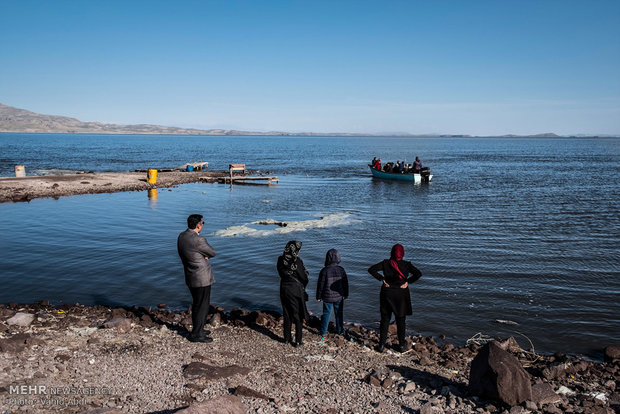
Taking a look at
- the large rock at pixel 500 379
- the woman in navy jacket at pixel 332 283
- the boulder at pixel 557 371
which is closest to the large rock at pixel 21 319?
the woman in navy jacket at pixel 332 283

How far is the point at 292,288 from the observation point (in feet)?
27.3

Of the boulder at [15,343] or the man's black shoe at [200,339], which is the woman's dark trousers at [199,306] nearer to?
the man's black shoe at [200,339]

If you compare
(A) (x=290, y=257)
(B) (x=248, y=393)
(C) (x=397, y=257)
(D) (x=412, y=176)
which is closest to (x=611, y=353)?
(C) (x=397, y=257)

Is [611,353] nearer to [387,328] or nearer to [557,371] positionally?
[557,371]

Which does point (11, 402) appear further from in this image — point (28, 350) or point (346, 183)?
point (346, 183)

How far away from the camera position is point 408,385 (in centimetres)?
680

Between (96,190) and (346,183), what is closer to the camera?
(96,190)

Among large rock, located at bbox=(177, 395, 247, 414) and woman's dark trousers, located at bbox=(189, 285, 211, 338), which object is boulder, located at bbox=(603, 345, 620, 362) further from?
woman's dark trousers, located at bbox=(189, 285, 211, 338)

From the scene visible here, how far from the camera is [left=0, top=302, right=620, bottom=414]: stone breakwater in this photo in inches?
244

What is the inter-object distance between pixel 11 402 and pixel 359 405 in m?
4.42

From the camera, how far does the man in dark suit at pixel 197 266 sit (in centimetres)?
785

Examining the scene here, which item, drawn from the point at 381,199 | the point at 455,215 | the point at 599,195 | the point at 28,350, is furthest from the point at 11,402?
the point at 599,195

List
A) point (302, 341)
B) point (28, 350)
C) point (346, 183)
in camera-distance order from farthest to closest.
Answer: point (346, 183)
point (302, 341)
point (28, 350)

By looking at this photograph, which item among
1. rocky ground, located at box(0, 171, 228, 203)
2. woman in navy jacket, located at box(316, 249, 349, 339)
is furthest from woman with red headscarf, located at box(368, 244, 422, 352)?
rocky ground, located at box(0, 171, 228, 203)
